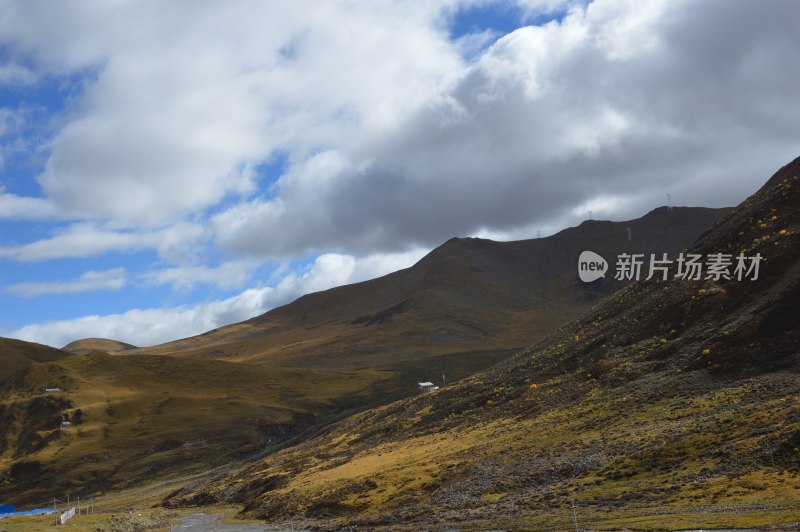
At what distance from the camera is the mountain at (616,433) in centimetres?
4572

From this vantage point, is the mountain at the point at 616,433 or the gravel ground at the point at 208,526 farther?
the gravel ground at the point at 208,526

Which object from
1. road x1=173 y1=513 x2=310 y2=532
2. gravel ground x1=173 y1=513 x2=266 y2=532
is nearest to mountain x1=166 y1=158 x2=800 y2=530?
road x1=173 y1=513 x2=310 y2=532

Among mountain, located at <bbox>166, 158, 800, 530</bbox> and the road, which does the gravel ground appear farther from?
mountain, located at <bbox>166, 158, 800, 530</bbox>

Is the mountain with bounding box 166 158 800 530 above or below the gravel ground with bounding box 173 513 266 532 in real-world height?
above

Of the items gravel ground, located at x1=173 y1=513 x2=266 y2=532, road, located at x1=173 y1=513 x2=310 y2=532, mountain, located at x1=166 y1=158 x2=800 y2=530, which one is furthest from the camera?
gravel ground, located at x1=173 y1=513 x2=266 y2=532

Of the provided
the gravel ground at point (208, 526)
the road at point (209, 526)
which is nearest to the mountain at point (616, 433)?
the road at point (209, 526)

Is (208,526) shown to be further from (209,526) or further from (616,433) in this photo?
(616,433)

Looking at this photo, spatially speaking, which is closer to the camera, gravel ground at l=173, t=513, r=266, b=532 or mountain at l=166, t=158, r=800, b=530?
mountain at l=166, t=158, r=800, b=530

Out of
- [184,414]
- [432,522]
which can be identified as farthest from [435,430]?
[184,414]

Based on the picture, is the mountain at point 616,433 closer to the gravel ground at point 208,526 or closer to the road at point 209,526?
the road at point 209,526

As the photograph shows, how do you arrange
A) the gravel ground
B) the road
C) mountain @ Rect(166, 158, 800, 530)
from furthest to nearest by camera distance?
the gravel ground < the road < mountain @ Rect(166, 158, 800, 530)

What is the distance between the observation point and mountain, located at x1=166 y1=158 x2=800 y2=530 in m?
45.7

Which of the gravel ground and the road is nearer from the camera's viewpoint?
the road

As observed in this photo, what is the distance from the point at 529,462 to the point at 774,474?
2007cm
